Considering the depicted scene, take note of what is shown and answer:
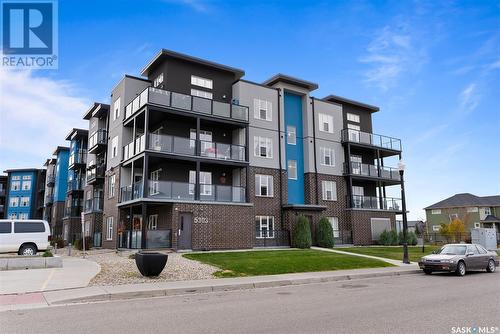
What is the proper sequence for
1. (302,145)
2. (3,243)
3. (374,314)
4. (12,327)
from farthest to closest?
1. (302,145)
2. (3,243)
3. (374,314)
4. (12,327)

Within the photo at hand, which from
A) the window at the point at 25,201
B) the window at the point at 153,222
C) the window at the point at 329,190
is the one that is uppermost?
the window at the point at 25,201

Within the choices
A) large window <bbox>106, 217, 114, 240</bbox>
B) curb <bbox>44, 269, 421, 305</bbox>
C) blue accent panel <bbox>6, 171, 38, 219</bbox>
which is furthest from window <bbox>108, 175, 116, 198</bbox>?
blue accent panel <bbox>6, 171, 38, 219</bbox>

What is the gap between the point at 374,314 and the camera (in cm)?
859

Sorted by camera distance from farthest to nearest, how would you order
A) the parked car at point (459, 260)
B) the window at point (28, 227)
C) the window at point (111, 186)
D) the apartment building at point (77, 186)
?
the apartment building at point (77, 186) → the window at point (111, 186) → the window at point (28, 227) → the parked car at point (459, 260)

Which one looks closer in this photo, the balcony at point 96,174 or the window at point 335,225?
the window at point 335,225

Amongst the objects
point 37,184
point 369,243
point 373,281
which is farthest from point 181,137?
point 37,184

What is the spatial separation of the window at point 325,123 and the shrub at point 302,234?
9090 mm

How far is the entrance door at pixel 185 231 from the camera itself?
2427 cm

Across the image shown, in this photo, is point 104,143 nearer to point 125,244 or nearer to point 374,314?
point 125,244

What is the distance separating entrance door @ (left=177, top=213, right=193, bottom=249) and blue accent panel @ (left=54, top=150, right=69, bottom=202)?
32945 millimetres

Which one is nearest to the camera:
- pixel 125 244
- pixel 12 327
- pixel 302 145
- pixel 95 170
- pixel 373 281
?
pixel 12 327

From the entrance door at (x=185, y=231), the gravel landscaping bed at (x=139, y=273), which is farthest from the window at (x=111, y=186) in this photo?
the gravel landscaping bed at (x=139, y=273)

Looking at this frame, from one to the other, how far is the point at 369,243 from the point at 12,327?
1212 inches

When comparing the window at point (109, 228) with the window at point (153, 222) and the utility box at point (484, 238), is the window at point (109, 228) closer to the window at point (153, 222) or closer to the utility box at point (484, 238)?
the window at point (153, 222)
